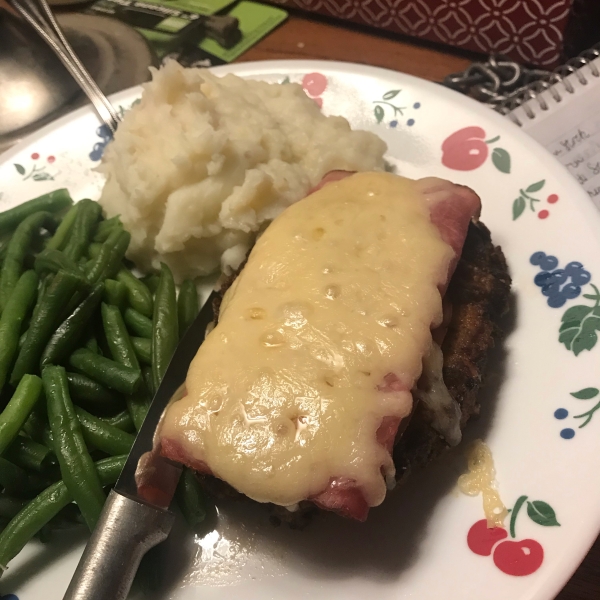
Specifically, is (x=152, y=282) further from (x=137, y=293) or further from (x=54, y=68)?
(x=54, y=68)

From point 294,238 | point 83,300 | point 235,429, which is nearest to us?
point 235,429

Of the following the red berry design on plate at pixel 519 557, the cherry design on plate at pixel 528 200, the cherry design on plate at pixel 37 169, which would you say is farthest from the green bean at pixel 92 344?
the cherry design on plate at pixel 528 200

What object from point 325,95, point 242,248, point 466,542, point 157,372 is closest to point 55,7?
point 325,95

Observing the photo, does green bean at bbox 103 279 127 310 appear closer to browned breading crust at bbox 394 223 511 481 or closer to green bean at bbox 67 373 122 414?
green bean at bbox 67 373 122 414

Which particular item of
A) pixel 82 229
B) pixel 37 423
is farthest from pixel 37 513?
pixel 82 229

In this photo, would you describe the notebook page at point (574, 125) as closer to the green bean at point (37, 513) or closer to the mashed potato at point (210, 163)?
the mashed potato at point (210, 163)

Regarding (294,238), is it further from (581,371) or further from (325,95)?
(325,95)
